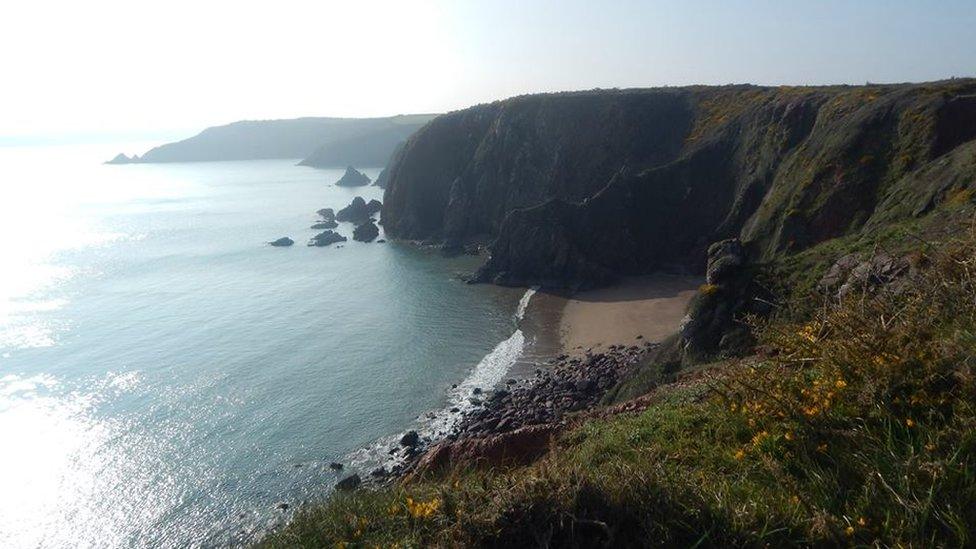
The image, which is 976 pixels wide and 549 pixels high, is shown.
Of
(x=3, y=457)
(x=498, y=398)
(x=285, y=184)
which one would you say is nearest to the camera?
(x=3, y=457)

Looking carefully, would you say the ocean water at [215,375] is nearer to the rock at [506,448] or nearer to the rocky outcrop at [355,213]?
the rock at [506,448]

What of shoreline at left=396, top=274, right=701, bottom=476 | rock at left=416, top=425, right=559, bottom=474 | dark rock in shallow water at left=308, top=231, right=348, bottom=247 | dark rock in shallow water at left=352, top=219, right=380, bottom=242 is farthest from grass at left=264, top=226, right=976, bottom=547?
dark rock in shallow water at left=352, top=219, right=380, bottom=242

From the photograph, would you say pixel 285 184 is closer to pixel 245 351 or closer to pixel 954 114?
pixel 245 351

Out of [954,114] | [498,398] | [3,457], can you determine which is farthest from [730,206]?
[3,457]

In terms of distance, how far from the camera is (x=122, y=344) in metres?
40.8

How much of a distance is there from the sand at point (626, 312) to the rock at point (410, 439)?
40.6 ft

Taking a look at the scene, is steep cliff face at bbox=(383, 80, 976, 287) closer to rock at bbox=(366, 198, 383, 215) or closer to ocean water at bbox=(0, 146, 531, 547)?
ocean water at bbox=(0, 146, 531, 547)

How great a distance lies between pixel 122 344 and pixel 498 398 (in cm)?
2486

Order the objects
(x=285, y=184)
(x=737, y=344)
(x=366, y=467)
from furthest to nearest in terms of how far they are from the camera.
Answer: (x=285, y=184), (x=366, y=467), (x=737, y=344)

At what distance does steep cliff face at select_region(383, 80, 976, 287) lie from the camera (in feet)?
113

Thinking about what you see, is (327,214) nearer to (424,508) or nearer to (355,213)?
(355,213)

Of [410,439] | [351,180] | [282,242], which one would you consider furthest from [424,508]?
[351,180]

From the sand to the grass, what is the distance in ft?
98.2

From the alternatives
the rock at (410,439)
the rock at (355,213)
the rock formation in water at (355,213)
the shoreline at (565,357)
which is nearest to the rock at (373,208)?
the rock formation in water at (355,213)
